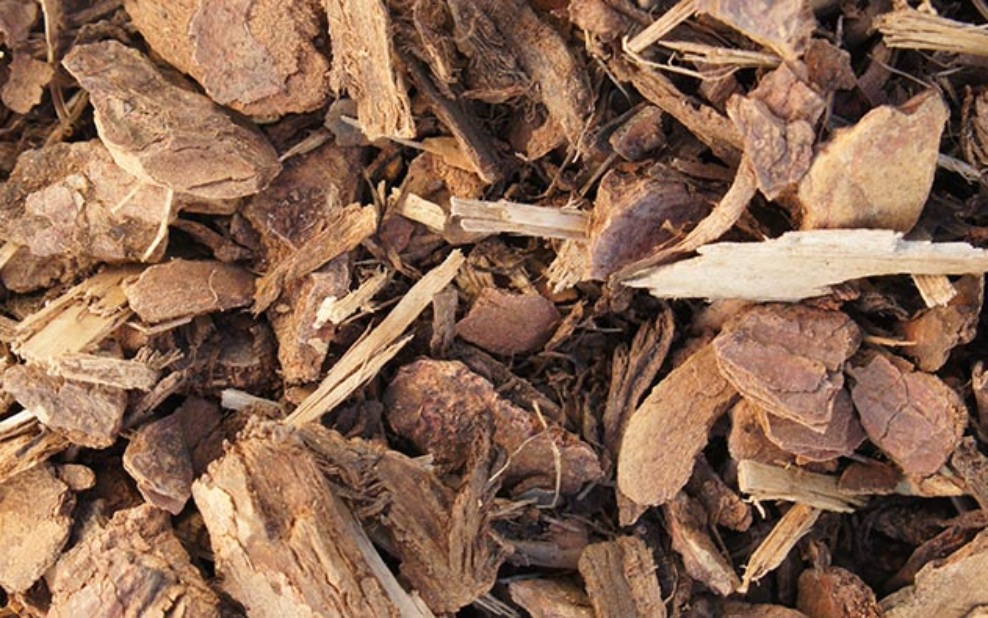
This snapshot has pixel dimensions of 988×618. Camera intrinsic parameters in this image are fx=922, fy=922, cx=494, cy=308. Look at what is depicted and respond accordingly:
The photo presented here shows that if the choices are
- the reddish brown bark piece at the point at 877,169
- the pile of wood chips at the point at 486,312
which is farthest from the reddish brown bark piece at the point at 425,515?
the reddish brown bark piece at the point at 877,169

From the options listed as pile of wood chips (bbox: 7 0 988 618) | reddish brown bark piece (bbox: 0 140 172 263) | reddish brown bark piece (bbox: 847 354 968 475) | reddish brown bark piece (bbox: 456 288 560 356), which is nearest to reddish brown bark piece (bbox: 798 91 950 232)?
pile of wood chips (bbox: 7 0 988 618)

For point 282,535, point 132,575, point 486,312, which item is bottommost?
point 132,575

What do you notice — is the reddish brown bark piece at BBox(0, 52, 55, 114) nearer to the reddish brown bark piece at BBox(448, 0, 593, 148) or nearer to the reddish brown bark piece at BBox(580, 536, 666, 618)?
the reddish brown bark piece at BBox(448, 0, 593, 148)

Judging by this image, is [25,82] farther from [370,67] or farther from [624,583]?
[624,583]

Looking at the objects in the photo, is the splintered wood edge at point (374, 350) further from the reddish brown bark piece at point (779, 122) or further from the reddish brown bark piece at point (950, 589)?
the reddish brown bark piece at point (950, 589)

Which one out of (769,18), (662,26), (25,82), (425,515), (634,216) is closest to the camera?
(769,18)

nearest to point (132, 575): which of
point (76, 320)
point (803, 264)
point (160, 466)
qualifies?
point (160, 466)
